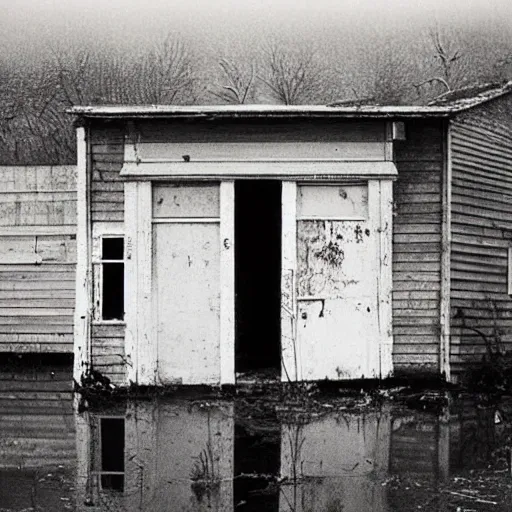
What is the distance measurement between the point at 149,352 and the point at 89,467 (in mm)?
4021

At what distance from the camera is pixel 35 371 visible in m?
16.1

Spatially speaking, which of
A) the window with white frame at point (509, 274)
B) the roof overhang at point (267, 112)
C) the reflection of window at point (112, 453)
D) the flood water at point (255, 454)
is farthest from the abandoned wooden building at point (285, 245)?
the reflection of window at point (112, 453)

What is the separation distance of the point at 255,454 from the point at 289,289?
392cm

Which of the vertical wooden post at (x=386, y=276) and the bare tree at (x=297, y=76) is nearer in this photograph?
the vertical wooden post at (x=386, y=276)

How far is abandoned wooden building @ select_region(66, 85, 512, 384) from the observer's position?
12.1 meters

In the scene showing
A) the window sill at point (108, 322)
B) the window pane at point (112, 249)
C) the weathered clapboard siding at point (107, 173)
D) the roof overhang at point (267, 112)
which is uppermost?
the roof overhang at point (267, 112)

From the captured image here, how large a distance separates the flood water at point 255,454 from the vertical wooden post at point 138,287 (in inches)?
24.0

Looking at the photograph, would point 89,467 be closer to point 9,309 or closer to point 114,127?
point 114,127

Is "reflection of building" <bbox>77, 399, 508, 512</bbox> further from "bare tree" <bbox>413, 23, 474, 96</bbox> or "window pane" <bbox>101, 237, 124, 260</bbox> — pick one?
"bare tree" <bbox>413, 23, 474, 96</bbox>

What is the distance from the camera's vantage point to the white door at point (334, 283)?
12133 mm

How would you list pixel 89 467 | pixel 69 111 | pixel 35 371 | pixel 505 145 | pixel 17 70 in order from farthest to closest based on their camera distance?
pixel 17 70 → pixel 35 371 → pixel 505 145 → pixel 69 111 → pixel 89 467

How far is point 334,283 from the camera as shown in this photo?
1223 centimetres

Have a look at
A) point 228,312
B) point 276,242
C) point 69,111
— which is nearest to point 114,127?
point 69,111

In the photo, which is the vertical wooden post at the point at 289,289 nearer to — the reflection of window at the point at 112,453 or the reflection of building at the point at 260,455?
the reflection of building at the point at 260,455
